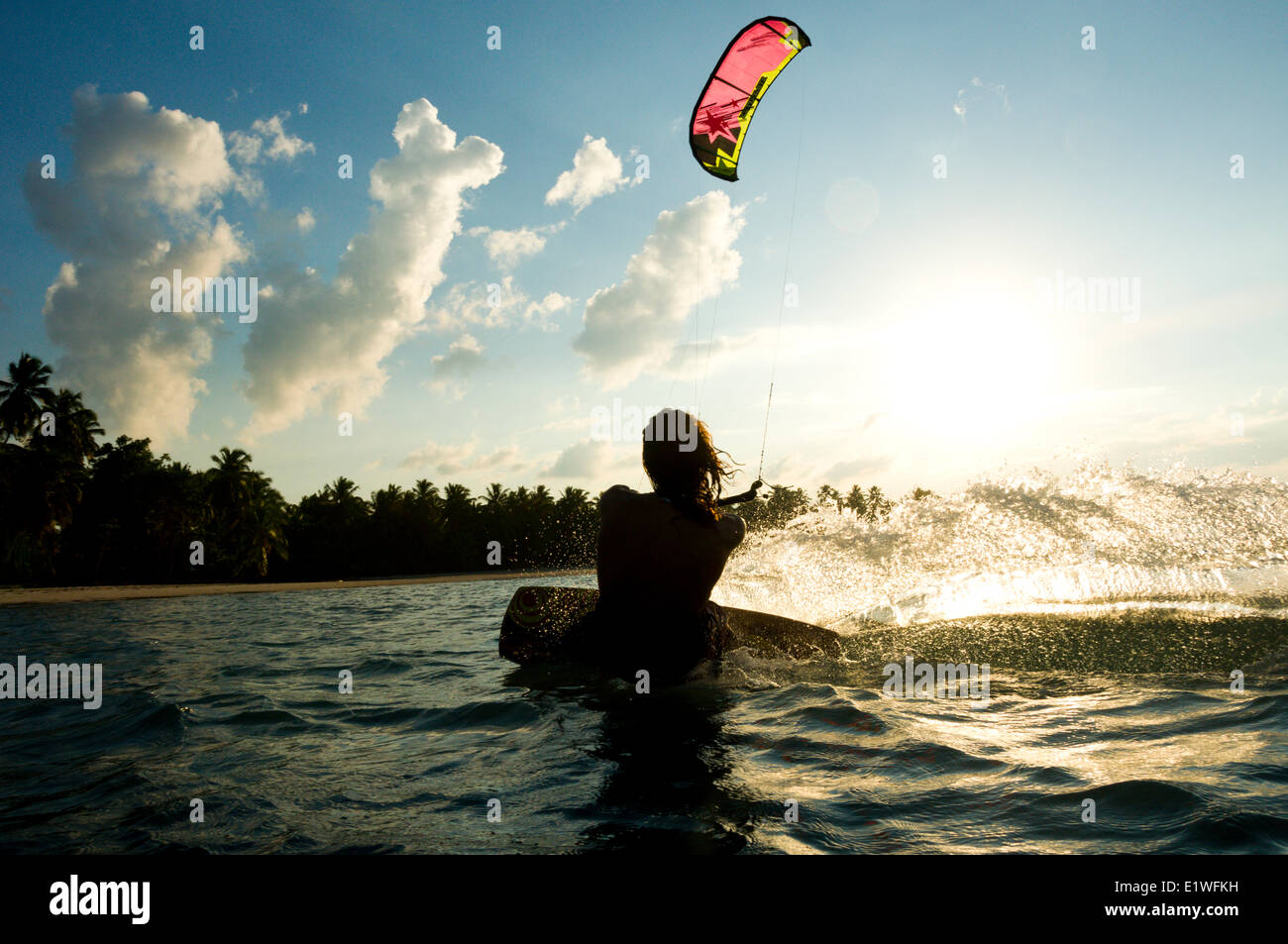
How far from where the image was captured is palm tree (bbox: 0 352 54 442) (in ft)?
144

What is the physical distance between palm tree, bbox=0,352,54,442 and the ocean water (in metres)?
47.7

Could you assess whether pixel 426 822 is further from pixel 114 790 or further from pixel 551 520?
pixel 551 520

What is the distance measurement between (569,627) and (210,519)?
203 ft

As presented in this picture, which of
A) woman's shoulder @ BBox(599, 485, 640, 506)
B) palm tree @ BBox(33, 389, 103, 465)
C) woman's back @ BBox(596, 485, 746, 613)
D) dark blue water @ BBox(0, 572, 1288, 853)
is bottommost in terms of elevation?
dark blue water @ BBox(0, 572, 1288, 853)

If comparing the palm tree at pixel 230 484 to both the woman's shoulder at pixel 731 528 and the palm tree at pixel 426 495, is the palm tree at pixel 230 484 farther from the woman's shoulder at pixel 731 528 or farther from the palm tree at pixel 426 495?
the woman's shoulder at pixel 731 528

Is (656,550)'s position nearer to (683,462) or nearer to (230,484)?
(683,462)

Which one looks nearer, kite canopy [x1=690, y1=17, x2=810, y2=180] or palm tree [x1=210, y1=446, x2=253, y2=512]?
kite canopy [x1=690, y1=17, x2=810, y2=180]

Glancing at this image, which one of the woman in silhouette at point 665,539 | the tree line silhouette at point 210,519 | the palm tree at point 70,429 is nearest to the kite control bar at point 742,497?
the woman in silhouette at point 665,539

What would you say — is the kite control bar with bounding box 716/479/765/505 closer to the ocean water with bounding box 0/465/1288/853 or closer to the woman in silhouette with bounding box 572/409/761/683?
the woman in silhouette with bounding box 572/409/761/683

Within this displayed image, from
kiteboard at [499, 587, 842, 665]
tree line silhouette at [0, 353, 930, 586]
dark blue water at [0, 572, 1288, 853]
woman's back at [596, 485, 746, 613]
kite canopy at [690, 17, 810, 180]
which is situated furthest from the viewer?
tree line silhouette at [0, 353, 930, 586]

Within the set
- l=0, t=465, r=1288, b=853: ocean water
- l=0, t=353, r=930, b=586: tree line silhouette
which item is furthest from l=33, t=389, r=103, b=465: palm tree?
l=0, t=465, r=1288, b=853: ocean water

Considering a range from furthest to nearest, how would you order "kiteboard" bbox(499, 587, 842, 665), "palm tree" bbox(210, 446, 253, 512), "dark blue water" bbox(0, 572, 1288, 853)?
1. "palm tree" bbox(210, 446, 253, 512)
2. "kiteboard" bbox(499, 587, 842, 665)
3. "dark blue water" bbox(0, 572, 1288, 853)

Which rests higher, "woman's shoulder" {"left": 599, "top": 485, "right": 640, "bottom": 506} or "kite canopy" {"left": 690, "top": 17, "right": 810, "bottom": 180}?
"kite canopy" {"left": 690, "top": 17, "right": 810, "bottom": 180}
